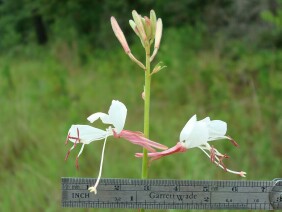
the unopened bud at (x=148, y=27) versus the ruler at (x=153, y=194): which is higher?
the unopened bud at (x=148, y=27)

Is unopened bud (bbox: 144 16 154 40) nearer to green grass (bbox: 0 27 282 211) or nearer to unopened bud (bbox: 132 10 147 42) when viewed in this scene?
unopened bud (bbox: 132 10 147 42)

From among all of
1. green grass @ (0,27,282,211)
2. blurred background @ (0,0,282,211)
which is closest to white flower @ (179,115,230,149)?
green grass @ (0,27,282,211)

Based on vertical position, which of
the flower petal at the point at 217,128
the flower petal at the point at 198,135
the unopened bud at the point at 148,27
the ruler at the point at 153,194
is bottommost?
the ruler at the point at 153,194

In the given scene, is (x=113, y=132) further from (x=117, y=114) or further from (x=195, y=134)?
(x=195, y=134)

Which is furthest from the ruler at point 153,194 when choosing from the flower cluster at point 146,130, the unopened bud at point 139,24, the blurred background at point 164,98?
the blurred background at point 164,98

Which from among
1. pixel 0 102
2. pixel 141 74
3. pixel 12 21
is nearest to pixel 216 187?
pixel 0 102

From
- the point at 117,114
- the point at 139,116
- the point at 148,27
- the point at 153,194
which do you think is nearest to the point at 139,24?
the point at 148,27

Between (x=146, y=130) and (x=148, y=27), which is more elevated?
(x=148, y=27)

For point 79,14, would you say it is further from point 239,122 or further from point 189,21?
point 239,122

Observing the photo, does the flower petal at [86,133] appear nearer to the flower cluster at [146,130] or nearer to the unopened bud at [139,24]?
the flower cluster at [146,130]
